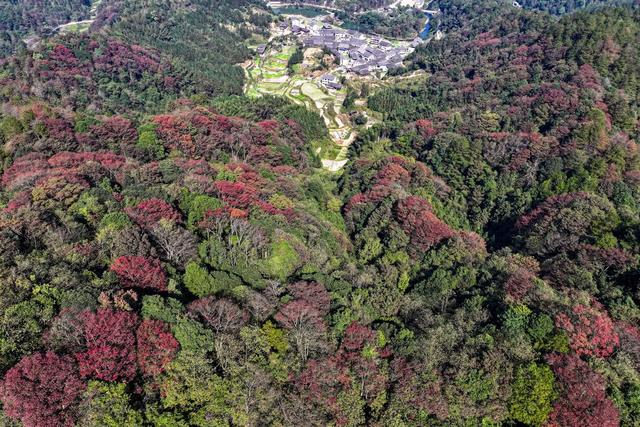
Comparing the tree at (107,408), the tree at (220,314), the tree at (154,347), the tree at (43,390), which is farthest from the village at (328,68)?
the tree at (43,390)

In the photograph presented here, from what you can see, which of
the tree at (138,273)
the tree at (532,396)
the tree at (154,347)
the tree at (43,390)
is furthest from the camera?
the tree at (138,273)

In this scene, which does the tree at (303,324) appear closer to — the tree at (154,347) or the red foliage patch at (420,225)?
the tree at (154,347)

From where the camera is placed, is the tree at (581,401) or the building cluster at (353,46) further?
the building cluster at (353,46)

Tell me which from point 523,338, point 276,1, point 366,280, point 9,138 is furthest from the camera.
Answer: point 276,1

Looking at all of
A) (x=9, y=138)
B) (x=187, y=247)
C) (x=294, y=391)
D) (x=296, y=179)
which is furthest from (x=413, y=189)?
(x=9, y=138)

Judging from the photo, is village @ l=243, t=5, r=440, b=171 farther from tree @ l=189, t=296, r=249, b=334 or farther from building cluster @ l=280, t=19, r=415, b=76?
tree @ l=189, t=296, r=249, b=334

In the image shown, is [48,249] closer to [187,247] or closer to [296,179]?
[187,247]

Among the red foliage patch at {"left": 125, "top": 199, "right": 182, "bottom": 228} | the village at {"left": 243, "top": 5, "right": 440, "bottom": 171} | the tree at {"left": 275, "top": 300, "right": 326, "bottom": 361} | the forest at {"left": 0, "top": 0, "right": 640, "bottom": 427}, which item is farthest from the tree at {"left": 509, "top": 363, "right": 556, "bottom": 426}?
the village at {"left": 243, "top": 5, "right": 440, "bottom": 171}
